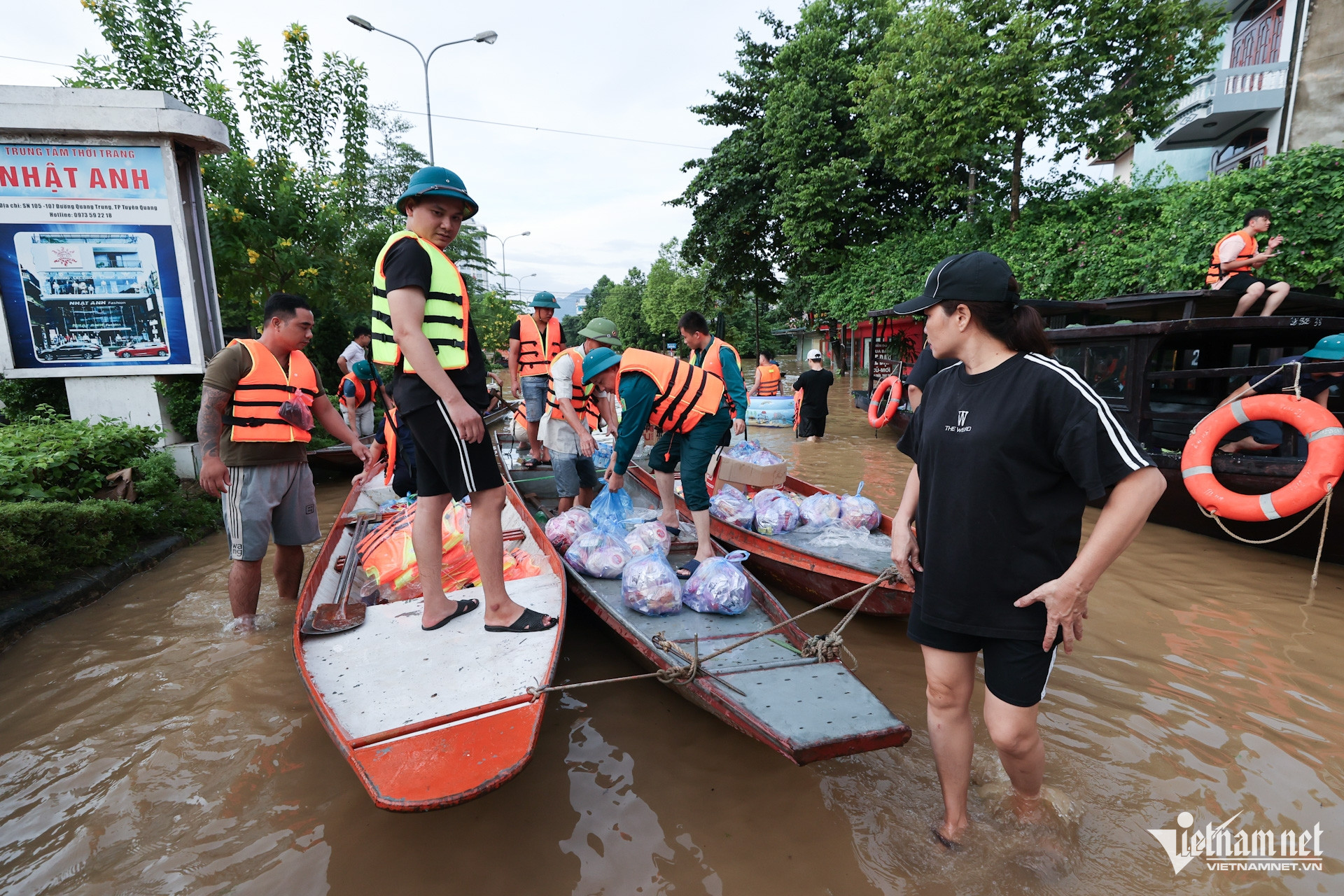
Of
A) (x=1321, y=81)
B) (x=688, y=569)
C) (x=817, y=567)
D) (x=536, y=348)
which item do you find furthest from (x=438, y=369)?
(x=1321, y=81)

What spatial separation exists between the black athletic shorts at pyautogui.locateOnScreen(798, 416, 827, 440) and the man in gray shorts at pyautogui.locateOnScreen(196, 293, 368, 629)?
889 cm

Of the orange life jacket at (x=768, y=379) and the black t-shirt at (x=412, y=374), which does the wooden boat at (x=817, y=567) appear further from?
the orange life jacket at (x=768, y=379)

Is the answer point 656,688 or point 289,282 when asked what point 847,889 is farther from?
point 289,282

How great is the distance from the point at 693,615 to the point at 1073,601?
7.10 feet

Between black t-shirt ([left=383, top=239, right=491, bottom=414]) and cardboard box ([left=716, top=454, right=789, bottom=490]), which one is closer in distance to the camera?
black t-shirt ([left=383, top=239, right=491, bottom=414])

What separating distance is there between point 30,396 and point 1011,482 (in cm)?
899

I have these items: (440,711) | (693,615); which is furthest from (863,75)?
(440,711)

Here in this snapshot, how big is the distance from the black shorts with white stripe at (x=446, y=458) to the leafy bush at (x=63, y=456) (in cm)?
353

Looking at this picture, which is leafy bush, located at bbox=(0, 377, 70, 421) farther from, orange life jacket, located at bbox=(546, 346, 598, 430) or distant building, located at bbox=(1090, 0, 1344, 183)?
distant building, located at bbox=(1090, 0, 1344, 183)

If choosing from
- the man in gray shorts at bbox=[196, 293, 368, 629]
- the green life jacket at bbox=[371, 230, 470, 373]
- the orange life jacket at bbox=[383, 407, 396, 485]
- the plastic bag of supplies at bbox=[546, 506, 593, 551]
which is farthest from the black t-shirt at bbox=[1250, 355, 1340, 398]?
the man in gray shorts at bbox=[196, 293, 368, 629]

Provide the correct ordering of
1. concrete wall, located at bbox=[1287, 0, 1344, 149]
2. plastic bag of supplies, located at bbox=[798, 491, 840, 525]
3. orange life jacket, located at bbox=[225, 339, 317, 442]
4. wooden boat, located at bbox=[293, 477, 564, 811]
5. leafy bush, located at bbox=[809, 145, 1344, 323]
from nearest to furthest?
wooden boat, located at bbox=[293, 477, 564, 811], orange life jacket, located at bbox=[225, 339, 317, 442], plastic bag of supplies, located at bbox=[798, 491, 840, 525], leafy bush, located at bbox=[809, 145, 1344, 323], concrete wall, located at bbox=[1287, 0, 1344, 149]

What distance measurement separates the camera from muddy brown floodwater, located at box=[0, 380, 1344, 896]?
2189mm

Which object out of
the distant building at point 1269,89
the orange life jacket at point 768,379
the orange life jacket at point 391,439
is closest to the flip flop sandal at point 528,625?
the orange life jacket at point 391,439

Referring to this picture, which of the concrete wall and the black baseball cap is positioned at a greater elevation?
the concrete wall
